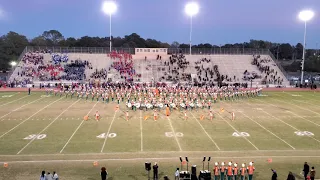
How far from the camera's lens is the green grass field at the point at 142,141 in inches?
494

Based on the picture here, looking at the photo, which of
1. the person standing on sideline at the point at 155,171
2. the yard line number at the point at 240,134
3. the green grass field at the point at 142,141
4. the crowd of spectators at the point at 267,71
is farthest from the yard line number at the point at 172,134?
the crowd of spectators at the point at 267,71

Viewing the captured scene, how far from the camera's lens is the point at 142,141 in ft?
52.0

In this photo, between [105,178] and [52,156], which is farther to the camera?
[52,156]

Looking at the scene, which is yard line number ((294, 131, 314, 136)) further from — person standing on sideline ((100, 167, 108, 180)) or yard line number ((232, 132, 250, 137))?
person standing on sideline ((100, 167, 108, 180))

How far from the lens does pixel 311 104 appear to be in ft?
90.7

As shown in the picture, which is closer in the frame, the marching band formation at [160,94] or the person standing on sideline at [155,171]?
the person standing on sideline at [155,171]

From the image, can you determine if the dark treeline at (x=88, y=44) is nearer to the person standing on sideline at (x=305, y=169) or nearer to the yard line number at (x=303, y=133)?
the yard line number at (x=303, y=133)

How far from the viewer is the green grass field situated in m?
12.5

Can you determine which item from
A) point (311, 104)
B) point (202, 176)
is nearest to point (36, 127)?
point (202, 176)

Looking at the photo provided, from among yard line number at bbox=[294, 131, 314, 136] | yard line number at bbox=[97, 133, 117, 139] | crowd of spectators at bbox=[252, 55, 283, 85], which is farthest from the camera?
crowd of spectators at bbox=[252, 55, 283, 85]

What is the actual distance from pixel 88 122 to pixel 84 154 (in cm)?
617

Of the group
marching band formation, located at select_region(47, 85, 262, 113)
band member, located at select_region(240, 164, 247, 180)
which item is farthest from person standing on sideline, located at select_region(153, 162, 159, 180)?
marching band formation, located at select_region(47, 85, 262, 113)

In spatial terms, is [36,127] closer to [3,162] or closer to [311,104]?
[3,162]

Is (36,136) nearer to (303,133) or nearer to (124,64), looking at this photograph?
(303,133)
